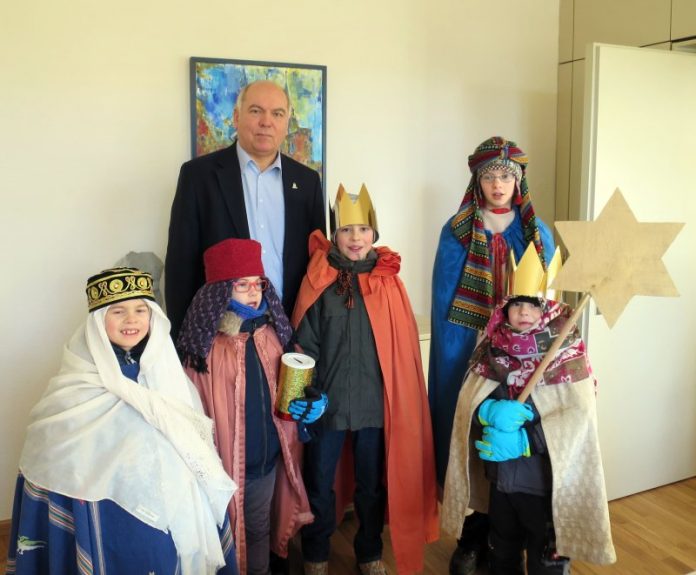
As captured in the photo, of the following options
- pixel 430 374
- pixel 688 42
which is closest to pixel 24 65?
pixel 430 374

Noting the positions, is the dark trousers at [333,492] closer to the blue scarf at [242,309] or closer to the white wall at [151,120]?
the blue scarf at [242,309]

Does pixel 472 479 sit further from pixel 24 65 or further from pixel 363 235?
pixel 24 65

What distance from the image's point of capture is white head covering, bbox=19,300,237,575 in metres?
1.57

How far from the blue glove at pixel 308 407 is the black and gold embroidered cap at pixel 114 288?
0.55 metres

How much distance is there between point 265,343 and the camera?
204 centimetres

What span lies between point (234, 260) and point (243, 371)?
13.8 inches

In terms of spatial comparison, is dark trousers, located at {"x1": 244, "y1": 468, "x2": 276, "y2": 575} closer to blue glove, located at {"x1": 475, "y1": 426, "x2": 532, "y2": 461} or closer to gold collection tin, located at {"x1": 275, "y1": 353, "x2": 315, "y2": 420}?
gold collection tin, located at {"x1": 275, "y1": 353, "x2": 315, "y2": 420}

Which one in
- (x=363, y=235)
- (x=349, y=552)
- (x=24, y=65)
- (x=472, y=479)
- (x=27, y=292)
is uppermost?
(x=24, y=65)

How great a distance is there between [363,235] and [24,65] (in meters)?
1.52

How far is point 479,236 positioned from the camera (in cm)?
222

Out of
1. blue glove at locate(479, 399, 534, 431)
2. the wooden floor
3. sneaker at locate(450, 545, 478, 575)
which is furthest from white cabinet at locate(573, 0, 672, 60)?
sneaker at locate(450, 545, 478, 575)

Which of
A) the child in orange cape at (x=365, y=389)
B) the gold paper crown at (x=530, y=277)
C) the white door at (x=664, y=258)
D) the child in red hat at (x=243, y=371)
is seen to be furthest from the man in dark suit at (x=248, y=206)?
the white door at (x=664, y=258)

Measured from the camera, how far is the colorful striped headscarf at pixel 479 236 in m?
2.20

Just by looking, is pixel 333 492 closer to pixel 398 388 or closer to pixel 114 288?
pixel 398 388
